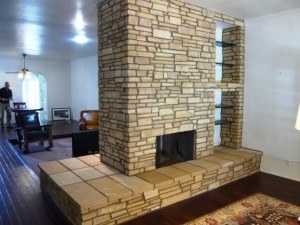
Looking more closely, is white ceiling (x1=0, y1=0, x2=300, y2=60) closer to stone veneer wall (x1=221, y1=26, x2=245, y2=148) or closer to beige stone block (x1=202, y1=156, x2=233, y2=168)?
stone veneer wall (x1=221, y1=26, x2=245, y2=148)

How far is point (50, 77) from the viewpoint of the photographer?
9.49 metres

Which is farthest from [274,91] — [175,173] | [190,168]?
[175,173]

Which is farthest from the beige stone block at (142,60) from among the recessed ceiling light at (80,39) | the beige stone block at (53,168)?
the recessed ceiling light at (80,39)

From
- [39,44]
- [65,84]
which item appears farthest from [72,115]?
[39,44]

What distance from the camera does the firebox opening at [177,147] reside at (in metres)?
3.44

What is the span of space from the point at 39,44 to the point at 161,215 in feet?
16.7

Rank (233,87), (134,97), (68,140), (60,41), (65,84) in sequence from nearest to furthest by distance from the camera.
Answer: (134,97)
(233,87)
(60,41)
(68,140)
(65,84)

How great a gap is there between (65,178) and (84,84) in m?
6.30

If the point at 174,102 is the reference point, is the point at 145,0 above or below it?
above

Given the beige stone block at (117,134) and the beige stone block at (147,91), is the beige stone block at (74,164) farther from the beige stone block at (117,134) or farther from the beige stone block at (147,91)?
the beige stone block at (147,91)

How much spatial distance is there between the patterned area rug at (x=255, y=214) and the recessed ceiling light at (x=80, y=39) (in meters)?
4.11

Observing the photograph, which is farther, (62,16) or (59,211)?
(62,16)

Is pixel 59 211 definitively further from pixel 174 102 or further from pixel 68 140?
pixel 68 140

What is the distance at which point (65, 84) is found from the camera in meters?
9.87
